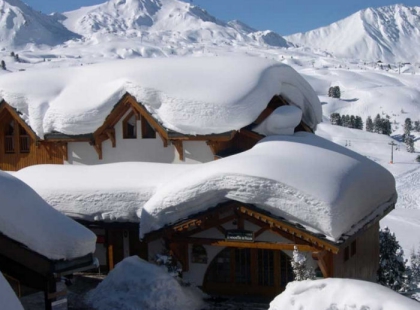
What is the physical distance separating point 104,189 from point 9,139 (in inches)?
244

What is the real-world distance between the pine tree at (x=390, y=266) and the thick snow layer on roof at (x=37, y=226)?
38.8 ft

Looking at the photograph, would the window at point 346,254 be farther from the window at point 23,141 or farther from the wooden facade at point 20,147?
the window at point 23,141

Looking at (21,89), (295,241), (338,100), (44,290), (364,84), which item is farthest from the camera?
(364,84)

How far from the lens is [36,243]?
12344mm

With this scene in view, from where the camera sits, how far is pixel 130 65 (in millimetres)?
22266

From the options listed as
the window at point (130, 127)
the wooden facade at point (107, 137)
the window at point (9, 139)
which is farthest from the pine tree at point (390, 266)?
the window at point (9, 139)

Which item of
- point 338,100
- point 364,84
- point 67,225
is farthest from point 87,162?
point 364,84

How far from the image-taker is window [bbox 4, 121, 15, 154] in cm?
2222

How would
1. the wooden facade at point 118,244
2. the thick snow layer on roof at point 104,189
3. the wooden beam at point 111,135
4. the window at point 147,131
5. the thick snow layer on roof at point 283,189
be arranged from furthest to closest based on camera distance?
the wooden beam at point 111,135, the window at point 147,131, the wooden facade at point 118,244, the thick snow layer on roof at point 104,189, the thick snow layer on roof at point 283,189

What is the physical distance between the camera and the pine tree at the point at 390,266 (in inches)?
828

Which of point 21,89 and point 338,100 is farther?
point 338,100

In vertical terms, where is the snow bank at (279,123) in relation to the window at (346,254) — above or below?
above

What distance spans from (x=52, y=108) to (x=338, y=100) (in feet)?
462

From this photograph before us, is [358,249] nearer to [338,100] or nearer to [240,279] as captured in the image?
[240,279]
